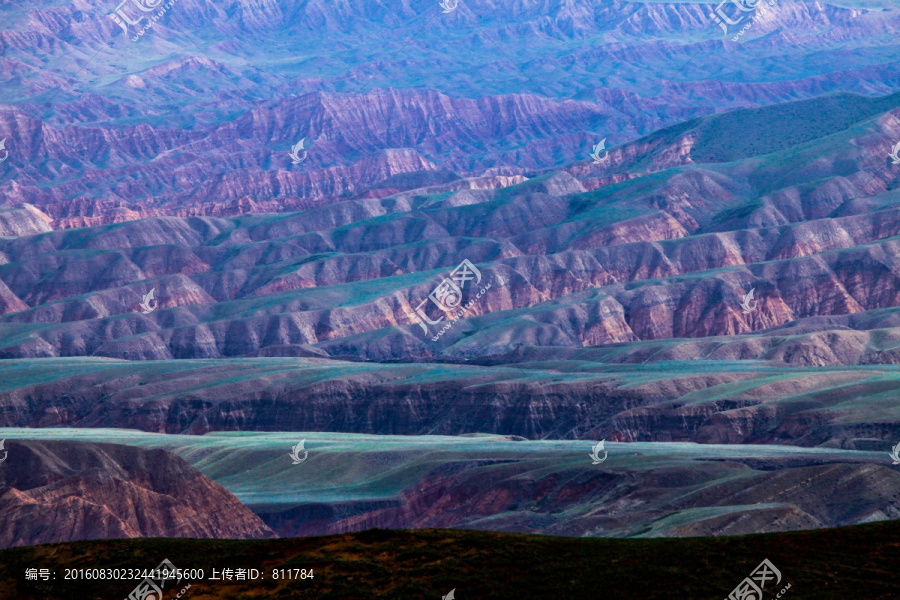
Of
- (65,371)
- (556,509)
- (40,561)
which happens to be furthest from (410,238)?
(40,561)

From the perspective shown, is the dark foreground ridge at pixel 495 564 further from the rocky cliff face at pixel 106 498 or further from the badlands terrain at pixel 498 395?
the rocky cliff face at pixel 106 498

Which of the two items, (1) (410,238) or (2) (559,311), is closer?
(2) (559,311)

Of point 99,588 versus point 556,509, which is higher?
point 99,588

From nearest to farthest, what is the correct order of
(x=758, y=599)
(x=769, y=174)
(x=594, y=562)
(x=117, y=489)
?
(x=758, y=599) → (x=594, y=562) → (x=117, y=489) → (x=769, y=174)

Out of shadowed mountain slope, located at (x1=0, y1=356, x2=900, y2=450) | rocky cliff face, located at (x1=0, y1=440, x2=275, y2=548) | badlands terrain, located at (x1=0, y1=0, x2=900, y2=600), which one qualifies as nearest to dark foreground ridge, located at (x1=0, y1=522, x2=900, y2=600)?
badlands terrain, located at (x1=0, y1=0, x2=900, y2=600)

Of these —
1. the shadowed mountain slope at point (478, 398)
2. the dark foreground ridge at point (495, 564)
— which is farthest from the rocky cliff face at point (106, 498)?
the shadowed mountain slope at point (478, 398)

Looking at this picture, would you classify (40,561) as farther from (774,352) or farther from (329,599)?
(774,352)

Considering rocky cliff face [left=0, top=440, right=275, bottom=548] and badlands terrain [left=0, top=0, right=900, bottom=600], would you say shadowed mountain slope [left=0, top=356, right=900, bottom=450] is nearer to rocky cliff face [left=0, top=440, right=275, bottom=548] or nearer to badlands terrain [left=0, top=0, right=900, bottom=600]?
badlands terrain [left=0, top=0, right=900, bottom=600]

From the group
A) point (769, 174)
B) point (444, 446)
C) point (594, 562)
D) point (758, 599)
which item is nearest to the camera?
point (758, 599)
